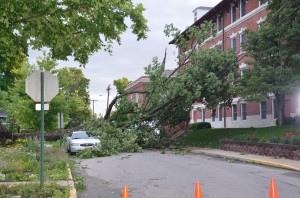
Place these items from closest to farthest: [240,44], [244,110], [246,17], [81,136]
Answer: [81,136], [240,44], [246,17], [244,110]

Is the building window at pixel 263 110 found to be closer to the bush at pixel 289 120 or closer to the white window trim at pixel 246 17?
the bush at pixel 289 120

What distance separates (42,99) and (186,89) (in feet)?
53.8

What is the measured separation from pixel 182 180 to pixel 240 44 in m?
27.0

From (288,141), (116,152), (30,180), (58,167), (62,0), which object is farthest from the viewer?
(116,152)

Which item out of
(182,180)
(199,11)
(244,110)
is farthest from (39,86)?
(199,11)

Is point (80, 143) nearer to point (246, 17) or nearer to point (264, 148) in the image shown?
point (264, 148)

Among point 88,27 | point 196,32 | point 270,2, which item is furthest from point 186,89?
point 88,27

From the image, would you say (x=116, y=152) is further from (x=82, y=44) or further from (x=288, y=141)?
(x=82, y=44)

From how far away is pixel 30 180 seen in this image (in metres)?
10.8

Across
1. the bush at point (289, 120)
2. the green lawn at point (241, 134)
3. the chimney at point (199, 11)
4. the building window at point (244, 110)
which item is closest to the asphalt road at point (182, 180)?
the green lawn at point (241, 134)

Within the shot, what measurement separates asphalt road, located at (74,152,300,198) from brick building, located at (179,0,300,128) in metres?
17.8

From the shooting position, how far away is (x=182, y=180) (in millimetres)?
11906

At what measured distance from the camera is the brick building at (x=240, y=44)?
3434 cm

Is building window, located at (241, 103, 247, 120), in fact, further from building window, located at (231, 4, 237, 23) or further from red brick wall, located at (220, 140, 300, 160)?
red brick wall, located at (220, 140, 300, 160)
